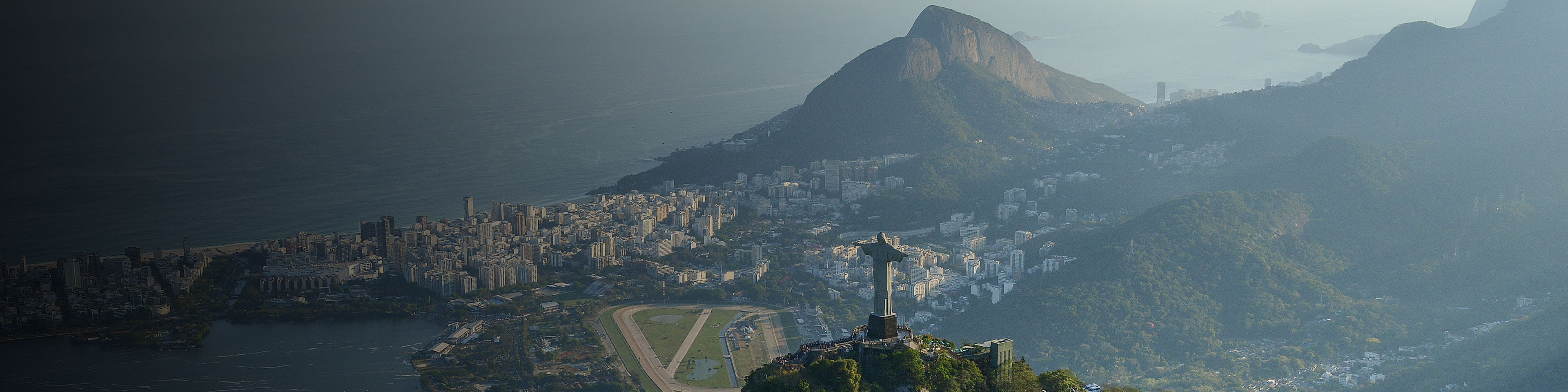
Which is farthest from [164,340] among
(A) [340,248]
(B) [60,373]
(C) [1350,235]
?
(C) [1350,235]

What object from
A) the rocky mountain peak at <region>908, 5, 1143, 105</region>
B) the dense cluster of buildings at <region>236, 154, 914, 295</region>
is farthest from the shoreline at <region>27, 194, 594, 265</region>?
the rocky mountain peak at <region>908, 5, 1143, 105</region>

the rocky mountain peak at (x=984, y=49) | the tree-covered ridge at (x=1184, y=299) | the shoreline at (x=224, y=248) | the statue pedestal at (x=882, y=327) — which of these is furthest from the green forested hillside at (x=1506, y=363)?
the rocky mountain peak at (x=984, y=49)

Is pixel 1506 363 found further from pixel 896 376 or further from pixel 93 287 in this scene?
pixel 93 287

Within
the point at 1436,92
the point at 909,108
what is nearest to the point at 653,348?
the point at 909,108

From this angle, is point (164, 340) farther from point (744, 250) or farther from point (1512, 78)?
point (1512, 78)

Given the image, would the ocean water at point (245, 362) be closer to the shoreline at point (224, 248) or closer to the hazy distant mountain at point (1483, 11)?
the shoreline at point (224, 248)
